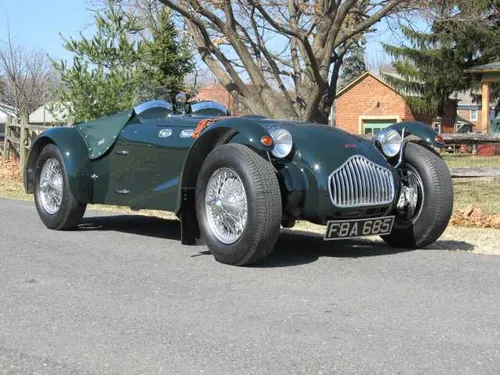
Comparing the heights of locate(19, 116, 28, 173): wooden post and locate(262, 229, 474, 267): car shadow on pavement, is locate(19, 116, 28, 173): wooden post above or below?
above

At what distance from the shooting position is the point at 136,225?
30.7 ft

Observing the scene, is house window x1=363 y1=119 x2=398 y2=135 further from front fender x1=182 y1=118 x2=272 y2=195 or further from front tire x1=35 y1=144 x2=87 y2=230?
front fender x1=182 y1=118 x2=272 y2=195

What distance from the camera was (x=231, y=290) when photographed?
548cm

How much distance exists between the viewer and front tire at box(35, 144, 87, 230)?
8430mm

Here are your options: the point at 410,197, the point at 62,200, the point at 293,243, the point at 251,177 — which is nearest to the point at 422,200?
the point at 410,197

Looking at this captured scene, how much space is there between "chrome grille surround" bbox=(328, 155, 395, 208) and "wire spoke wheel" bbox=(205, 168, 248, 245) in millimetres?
759

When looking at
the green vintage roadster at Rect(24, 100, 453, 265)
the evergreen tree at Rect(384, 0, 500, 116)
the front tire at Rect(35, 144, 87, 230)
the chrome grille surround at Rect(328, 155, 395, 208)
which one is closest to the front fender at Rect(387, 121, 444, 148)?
the green vintage roadster at Rect(24, 100, 453, 265)

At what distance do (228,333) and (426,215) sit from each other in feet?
10.4

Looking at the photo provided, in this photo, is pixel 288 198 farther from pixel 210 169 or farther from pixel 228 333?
pixel 228 333

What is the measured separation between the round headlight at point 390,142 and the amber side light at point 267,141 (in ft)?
4.53

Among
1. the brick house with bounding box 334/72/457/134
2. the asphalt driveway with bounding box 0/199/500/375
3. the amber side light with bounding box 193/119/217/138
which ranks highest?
the brick house with bounding box 334/72/457/134

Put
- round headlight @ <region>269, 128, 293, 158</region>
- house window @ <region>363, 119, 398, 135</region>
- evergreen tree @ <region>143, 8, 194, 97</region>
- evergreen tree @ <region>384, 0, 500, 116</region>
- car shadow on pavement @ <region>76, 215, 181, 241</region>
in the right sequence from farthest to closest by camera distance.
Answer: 1. house window @ <region>363, 119, 398, 135</region>
2. evergreen tree @ <region>384, 0, 500, 116</region>
3. evergreen tree @ <region>143, 8, 194, 97</region>
4. car shadow on pavement @ <region>76, 215, 181, 241</region>
5. round headlight @ <region>269, 128, 293, 158</region>

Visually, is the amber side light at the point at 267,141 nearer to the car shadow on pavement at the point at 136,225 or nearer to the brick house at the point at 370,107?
the car shadow on pavement at the point at 136,225

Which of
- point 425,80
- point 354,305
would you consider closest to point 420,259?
point 354,305
